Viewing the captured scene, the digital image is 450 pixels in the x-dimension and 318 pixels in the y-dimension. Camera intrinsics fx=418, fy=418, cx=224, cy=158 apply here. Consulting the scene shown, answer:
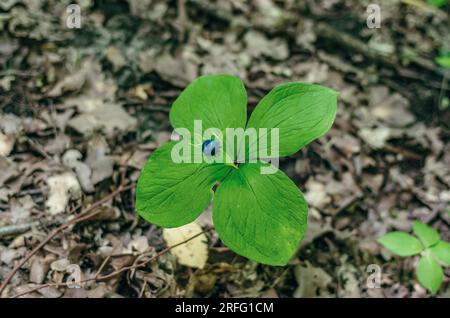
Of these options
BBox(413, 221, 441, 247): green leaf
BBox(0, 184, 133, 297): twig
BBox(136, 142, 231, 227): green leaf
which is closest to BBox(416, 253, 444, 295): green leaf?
BBox(413, 221, 441, 247): green leaf

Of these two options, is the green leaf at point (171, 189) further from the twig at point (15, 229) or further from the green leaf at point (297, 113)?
the twig at point (15, 229)

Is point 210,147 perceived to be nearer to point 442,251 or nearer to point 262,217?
point 262,217

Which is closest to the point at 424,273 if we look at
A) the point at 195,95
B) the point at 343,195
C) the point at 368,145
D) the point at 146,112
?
the point at 343,195

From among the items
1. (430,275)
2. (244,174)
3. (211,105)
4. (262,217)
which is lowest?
(430,275)

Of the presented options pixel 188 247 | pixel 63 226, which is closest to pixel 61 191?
pixel 63 226

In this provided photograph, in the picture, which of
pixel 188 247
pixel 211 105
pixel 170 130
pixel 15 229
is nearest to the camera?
pixel 211 105
